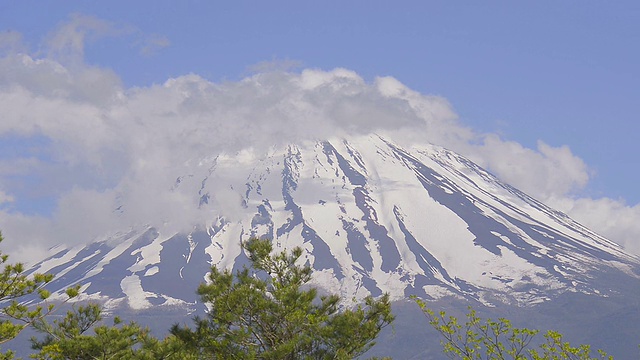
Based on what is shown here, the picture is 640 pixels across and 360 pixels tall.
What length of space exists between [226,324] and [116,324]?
118 inches

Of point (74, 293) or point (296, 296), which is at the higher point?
point (74, 293)

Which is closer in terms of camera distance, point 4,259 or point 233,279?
point 4,259

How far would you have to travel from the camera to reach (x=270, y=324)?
23000 millimetres

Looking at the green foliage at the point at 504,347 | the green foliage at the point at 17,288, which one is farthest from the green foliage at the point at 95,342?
the green foliage at the point at 504,347

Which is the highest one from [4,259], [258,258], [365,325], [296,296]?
[4,259]

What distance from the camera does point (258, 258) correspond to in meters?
24.1

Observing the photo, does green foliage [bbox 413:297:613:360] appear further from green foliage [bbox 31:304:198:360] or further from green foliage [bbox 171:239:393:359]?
green foliage [bbox 31:304:198:360]

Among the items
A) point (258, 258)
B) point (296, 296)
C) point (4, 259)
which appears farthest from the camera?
point (258, 258)

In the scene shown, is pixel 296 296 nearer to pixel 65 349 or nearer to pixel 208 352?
pixel 208 352

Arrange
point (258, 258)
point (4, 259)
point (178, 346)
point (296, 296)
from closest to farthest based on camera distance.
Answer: point (4, 259)
point (178, 346)
point (296, 296)
point (258, 258)

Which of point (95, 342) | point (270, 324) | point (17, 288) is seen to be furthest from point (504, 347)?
point (17, 288)

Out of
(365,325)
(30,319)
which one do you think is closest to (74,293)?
(30,319)

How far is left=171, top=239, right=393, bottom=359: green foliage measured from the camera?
22.3m

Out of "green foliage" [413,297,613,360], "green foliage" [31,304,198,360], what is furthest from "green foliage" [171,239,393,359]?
"green foliage" [413,297,613,360]
